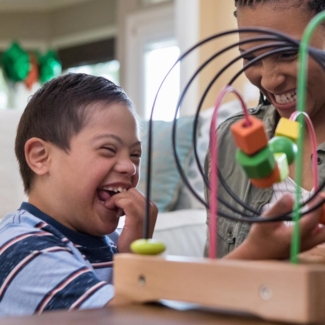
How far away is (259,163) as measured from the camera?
627 mm

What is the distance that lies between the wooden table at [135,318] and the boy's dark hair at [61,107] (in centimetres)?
52

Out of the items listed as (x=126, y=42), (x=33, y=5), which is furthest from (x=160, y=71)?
(x=33, y=5)

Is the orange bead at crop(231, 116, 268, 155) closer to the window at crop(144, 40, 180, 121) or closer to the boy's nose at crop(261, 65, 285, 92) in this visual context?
the boy's nose at crop(261, 65, 285, 92)

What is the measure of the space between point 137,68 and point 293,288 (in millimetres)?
4324

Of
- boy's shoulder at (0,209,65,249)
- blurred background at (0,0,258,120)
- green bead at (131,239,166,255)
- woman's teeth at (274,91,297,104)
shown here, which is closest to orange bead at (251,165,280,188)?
green bead at (131,239,166,255)

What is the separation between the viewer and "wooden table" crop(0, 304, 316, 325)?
595 millimetres

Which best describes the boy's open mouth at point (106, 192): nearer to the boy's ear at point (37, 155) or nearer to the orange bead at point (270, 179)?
the boy's ear at point (37, 155)

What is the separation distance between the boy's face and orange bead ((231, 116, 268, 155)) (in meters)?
0.49

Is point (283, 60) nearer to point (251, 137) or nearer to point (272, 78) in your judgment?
point (272, 78)

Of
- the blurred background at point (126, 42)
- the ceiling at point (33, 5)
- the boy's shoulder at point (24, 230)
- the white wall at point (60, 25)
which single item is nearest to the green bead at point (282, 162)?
the boy's shoulder at point (24, 230)

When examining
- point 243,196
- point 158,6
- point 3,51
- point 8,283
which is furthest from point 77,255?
point 3,51

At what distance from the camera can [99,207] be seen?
112 centimetres

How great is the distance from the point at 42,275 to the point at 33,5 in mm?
6565

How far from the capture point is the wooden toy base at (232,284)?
59cm
